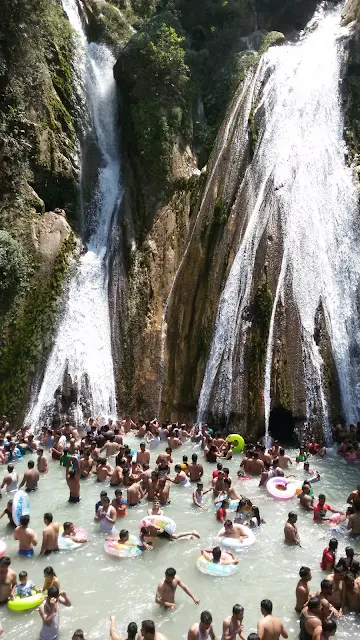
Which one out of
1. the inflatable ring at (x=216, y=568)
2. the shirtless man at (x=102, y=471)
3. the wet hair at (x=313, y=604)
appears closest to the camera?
the wet hair at (x=313, y=604)

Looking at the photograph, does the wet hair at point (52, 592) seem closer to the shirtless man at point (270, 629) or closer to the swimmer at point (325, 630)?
the shirtless man at point (270, 629)

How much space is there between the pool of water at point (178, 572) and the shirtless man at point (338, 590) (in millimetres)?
208

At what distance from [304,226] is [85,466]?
11417 millimetres

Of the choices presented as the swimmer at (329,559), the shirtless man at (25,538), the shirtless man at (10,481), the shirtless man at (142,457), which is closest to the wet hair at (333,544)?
the swimmer at (329,559)

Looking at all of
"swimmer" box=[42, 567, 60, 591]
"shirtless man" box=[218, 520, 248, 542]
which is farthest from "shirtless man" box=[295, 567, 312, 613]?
"swimmer" box=[42, 567, 60, 591]

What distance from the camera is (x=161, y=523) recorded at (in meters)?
10.1

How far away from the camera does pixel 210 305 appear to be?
62.4ft

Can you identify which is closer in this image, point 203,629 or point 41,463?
point 203,629

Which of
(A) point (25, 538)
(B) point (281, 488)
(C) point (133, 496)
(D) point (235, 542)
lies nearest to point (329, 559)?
(D) point (235, 542)

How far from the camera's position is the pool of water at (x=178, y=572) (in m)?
7.55

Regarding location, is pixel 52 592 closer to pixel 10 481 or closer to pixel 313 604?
pixel 313 604

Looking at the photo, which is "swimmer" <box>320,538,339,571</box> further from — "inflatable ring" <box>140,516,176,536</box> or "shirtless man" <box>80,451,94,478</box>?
"shirtless man" <box>80,451,94,478</box>

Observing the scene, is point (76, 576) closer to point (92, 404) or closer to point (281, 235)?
point (92, 404)

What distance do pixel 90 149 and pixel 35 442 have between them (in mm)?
16456
